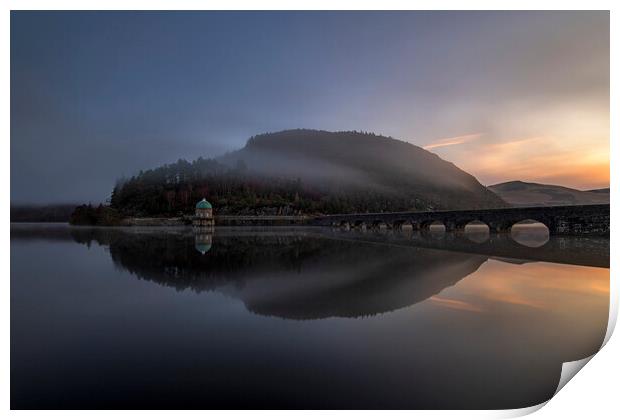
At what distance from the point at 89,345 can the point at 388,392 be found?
4498 mm

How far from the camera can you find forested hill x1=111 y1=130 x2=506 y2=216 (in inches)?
2538

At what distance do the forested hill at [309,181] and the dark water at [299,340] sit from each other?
149 feet

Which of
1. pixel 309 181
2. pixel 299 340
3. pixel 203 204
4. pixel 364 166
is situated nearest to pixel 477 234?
pixel 203 204

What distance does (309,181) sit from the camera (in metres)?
96.6

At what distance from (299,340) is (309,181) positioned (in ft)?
298

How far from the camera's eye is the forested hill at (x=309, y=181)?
6446 centimetres

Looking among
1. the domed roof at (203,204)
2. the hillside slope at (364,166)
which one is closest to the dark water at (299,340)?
the domed roof at (203,204)

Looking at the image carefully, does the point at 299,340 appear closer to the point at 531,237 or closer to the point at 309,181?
the point at 531,237

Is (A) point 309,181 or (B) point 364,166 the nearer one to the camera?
(A) point 309,181

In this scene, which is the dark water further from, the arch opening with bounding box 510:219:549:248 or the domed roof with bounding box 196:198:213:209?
the domed roof with bounding box 196:198:213:209

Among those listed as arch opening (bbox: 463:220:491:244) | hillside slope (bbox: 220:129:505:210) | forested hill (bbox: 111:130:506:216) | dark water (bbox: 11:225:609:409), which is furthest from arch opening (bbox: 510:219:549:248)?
hillside slope (bbox: 220:129:505:210)

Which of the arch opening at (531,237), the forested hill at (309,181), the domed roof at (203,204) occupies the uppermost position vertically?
the forested hill at (309,181)

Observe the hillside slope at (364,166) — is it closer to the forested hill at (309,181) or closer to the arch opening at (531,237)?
the forested hill at (309,181)
